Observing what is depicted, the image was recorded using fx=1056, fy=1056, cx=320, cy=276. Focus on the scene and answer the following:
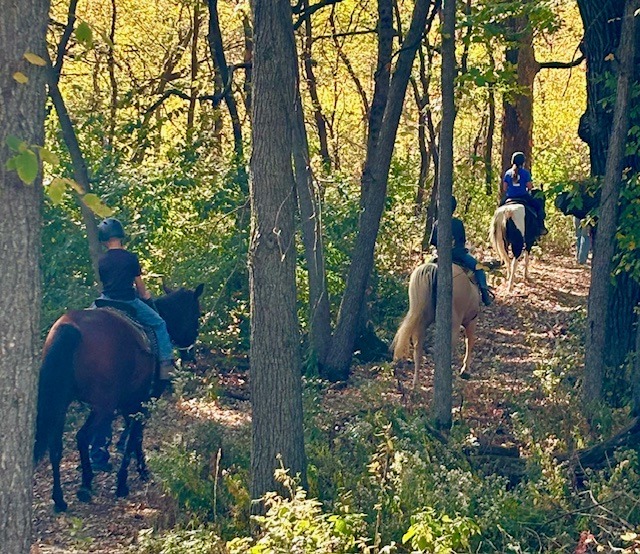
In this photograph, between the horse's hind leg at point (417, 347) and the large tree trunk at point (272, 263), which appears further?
the horse's hind leg at point (417, 347)

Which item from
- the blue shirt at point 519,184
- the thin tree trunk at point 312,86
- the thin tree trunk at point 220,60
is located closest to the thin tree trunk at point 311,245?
the thin tree trunk at point 220,60

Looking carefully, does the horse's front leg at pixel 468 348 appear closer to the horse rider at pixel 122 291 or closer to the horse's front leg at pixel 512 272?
the horse rider at pixel 122 291

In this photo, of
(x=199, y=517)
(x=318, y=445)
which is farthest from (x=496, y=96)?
(x=199, y=517)

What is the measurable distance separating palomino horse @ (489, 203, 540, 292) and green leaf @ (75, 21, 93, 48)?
15.0 meters

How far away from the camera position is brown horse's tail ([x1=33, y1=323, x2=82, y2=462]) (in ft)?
28.9

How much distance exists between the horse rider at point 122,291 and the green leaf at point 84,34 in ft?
17.2

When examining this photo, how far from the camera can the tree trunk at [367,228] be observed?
12.4 m

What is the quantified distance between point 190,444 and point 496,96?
46.6 feet

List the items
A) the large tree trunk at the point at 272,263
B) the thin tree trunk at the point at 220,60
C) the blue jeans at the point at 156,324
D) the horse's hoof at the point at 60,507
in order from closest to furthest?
the large tree trunk at the point at 272,263 → the horse's hoof at the point at 60,507 → the blue jeans at the point at 156,324 → the thin tree trunk at the point at 220,60

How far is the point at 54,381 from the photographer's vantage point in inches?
350

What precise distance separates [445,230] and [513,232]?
899cm

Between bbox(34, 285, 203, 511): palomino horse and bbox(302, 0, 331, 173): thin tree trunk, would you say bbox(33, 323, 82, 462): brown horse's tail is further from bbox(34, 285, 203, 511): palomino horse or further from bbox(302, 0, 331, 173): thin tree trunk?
bbox(302, 0, 331, 173): thin tree trunk

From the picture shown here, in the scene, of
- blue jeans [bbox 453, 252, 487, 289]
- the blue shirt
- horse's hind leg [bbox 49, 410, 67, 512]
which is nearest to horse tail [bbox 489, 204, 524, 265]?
the blue shirt

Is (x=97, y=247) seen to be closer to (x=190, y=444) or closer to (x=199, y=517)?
(x=190, y=444)
